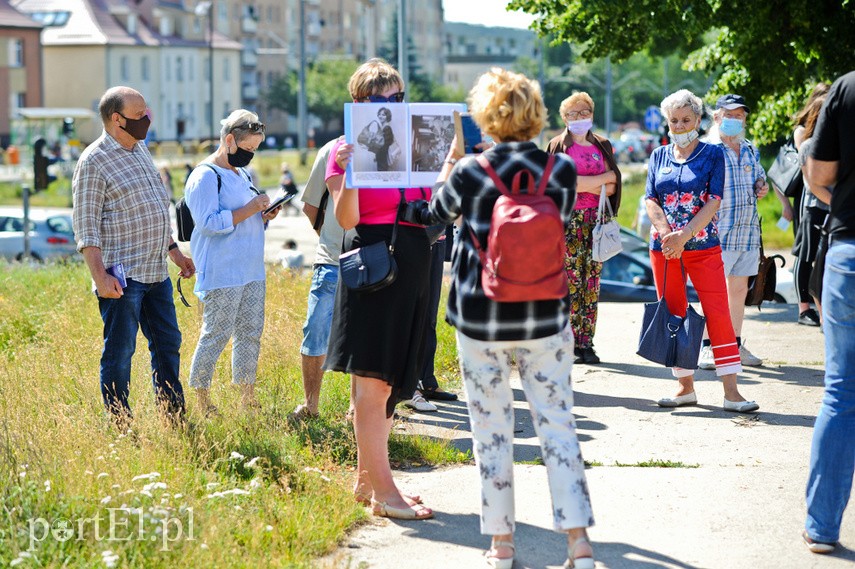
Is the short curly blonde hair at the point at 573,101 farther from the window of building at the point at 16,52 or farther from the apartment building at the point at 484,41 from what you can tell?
the apartment building at the point at 484,41

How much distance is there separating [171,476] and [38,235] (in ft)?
74.6

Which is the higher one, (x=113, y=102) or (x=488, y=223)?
(x=113, y=102)

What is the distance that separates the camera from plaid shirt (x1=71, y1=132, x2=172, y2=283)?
6051 millimetres

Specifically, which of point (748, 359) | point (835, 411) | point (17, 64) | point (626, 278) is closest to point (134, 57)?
point (17, 64)

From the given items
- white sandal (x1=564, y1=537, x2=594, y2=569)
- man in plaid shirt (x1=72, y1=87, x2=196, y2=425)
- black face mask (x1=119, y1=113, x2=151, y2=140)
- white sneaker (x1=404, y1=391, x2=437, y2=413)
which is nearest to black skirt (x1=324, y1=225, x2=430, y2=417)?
white sandal (x1=564, y1=537, x2=594, y2=569)

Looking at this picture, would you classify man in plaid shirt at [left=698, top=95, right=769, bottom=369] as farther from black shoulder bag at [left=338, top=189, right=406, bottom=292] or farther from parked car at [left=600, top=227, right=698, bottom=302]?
parked car at [left=600, top=227, right=698, bottom=302]

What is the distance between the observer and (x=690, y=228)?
6961 millimetres

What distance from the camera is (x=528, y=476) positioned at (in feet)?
18.9

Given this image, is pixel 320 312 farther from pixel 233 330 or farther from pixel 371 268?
pixel 371 268

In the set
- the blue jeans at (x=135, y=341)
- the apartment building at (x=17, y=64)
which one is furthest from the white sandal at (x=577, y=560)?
the apartment building at (x=17, y=64)

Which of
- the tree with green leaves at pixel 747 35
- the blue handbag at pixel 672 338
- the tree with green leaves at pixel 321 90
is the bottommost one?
the blue handbag at pixel 672 338

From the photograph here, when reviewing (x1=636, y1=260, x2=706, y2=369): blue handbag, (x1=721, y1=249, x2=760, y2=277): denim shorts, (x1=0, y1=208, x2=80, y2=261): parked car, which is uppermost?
(x1=721, y1=249, x2=760, y2=277): denim shorts

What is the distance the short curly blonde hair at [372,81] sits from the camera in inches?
204

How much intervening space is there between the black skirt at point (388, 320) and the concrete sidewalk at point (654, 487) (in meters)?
0.69
